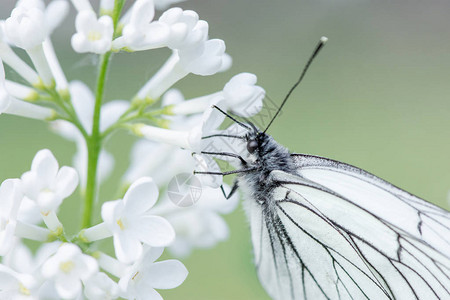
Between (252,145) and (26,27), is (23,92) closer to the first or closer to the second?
(26,27)

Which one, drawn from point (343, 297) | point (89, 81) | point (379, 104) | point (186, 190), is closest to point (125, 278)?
point (186, 190)

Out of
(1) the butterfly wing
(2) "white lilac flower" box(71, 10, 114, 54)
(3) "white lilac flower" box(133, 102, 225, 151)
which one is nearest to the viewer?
(2) "white lilac flower" box(71, 10, 114, 54)

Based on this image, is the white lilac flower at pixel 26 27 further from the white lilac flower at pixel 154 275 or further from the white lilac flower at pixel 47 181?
the white lilac flower at pixel 154 275

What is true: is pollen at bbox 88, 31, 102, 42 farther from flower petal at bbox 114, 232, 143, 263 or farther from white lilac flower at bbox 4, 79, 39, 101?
flower petal at bbox 114, 232, 143, 263

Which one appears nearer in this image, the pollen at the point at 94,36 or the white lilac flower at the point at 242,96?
the pollen at the point at 94,36

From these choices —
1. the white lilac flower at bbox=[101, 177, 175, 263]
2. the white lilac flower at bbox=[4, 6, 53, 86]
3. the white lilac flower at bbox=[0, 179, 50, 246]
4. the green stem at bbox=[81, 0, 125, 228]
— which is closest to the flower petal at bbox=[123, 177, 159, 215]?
the white lilac flower at bbox=[101, 177, 175, 263]

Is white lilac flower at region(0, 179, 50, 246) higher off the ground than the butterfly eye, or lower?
lower

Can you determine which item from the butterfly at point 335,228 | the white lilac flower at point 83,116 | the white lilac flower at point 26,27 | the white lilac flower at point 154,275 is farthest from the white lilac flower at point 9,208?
the butterfly at point 335,228
